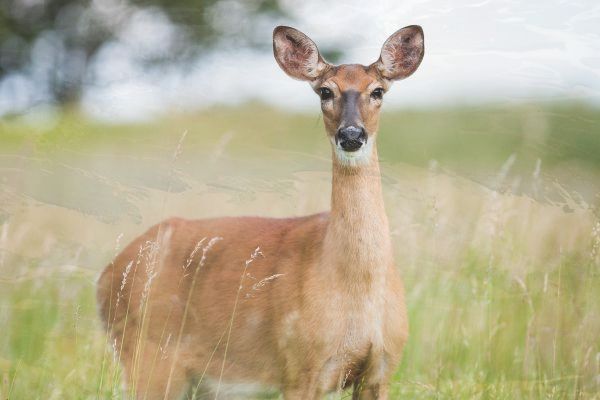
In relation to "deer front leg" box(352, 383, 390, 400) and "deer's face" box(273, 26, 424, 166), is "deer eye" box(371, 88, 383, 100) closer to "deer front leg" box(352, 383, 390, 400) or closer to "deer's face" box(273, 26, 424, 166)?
"deer's face" box(273, 26, 424, 166)

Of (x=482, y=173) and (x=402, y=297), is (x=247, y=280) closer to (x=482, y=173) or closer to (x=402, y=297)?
(x=402, y=297)

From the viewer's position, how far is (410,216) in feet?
8.59

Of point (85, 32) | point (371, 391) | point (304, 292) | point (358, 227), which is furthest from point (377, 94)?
point (85, 32)

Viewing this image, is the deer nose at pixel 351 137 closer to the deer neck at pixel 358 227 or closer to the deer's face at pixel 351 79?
the deer's face at pixel 351 79

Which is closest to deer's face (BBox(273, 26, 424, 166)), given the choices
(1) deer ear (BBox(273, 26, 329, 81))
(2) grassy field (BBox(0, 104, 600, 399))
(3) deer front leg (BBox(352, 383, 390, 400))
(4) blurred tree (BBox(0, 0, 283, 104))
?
(1) deer ear (BBox(273, 26, 329, 81))

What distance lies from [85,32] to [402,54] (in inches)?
93.4

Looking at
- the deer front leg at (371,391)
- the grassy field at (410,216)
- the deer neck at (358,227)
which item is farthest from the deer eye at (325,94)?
the deer front leg at (371,391)

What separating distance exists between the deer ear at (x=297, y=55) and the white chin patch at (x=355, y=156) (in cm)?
19

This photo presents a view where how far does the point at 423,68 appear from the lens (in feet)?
8.64

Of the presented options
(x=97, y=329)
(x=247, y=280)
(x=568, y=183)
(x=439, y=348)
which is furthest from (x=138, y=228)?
(x=568, y=183)

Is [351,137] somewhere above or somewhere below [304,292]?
above

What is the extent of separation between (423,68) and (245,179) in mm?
598

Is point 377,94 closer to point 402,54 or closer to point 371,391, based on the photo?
point 402,54

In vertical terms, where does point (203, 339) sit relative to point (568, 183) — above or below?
below
